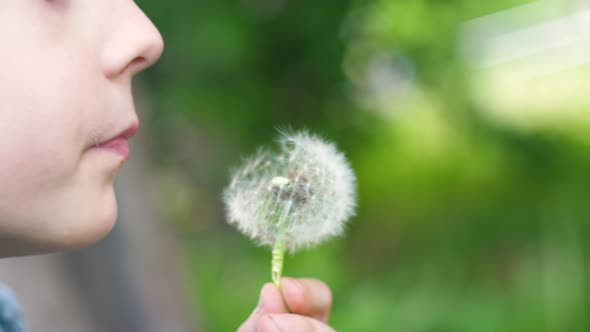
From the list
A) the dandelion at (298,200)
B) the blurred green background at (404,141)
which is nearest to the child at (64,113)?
the dandelion at (298,200)

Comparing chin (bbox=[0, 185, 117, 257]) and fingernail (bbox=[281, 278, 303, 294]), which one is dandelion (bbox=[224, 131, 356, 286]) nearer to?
fingernail (bbox=[281, 278, 303, 294])

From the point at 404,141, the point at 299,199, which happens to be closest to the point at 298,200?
the point at 299,199

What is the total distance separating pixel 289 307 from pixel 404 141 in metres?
2.47

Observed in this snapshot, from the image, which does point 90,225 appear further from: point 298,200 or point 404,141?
point 404,141

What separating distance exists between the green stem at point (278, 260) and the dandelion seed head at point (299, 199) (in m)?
0.01

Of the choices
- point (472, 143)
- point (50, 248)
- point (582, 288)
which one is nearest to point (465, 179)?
point (472, 143)

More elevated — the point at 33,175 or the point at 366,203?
the point at 366,203

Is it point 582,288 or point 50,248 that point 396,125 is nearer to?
point 582,288

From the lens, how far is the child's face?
581 millimetres

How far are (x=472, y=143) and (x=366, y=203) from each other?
1.71 ft

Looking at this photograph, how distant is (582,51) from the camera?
11.0ft

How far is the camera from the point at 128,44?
64 centimetres

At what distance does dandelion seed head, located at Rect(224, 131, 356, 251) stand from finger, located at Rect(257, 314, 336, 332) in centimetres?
9

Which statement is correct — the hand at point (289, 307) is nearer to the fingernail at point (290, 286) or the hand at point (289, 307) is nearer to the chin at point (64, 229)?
the fingernail at point (290, 286)
